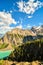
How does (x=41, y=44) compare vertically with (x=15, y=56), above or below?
above

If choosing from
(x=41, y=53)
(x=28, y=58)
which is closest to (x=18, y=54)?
(x=28, y=58)

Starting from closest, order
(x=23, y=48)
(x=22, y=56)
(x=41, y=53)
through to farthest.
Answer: (x=41, y=53), (x=22, y=56), (x=23, y=48)

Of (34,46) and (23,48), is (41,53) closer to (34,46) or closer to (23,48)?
(34,46)

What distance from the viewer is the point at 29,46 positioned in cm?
15600

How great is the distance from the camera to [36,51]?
147m

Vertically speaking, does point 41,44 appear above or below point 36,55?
above

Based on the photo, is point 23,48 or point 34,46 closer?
point 34,46

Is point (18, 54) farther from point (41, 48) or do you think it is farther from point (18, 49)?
point (41, 48)

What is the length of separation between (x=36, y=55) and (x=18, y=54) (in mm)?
21352

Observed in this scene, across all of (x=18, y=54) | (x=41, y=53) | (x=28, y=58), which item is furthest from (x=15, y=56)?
(x=41, y=53)

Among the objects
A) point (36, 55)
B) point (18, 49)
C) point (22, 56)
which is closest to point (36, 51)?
point (36, 55)

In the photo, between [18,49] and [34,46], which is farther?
[18,49]

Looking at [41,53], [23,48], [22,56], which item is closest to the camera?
[41,53]

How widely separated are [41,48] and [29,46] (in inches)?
580
